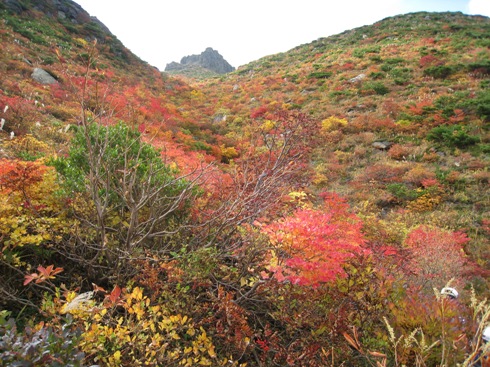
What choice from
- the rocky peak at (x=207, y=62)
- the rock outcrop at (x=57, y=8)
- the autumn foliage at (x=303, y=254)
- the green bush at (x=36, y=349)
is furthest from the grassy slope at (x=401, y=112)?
the rocky peak at (x=207, y=62)

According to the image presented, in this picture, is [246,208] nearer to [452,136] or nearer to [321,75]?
[452,136]

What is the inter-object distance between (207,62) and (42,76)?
61.1 m

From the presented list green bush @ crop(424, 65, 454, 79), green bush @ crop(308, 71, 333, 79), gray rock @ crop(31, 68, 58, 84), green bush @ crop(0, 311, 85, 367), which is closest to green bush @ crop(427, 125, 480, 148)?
green bush @ crop(424, 65, 454, 79)

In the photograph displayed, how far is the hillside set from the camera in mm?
2682

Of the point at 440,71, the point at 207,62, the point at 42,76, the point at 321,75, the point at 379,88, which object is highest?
the point at 207,62

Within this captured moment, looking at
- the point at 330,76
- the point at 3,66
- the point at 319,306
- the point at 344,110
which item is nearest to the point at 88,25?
the point at 3,66

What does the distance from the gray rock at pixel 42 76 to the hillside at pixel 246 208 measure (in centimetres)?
17

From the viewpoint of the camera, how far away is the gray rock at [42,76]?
45.9ft

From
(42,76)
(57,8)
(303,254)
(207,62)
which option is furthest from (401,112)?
(207,62)

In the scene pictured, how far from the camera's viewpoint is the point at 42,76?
1430 centimetres

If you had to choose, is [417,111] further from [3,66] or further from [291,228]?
[3,66]

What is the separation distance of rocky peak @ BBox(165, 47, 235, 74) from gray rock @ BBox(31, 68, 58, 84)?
56.6 meters

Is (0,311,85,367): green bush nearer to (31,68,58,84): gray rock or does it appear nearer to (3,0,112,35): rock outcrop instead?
(31,68,58,84): gray rock

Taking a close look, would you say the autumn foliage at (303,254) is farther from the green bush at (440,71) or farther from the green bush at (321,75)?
the green bush at (321,75)
